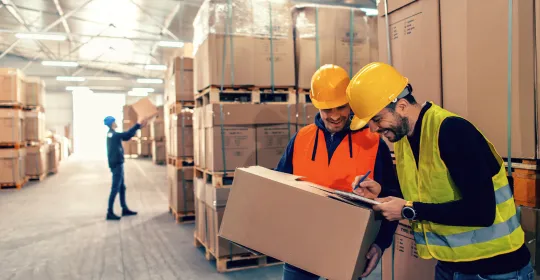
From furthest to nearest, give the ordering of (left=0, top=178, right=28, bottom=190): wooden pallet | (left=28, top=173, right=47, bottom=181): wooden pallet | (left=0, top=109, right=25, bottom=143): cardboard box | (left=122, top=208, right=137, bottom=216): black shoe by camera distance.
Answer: (left=28, top=173, right=47, bottom=181): wooden pallet, (left=0, top=178, right=28, bottom=190): wooden pallet, (left=0, top=109, right=25, bottom=143): cardboard box, (left=122, top=208, right=137, bottom=216): black shoe

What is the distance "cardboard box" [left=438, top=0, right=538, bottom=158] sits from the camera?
168 cm

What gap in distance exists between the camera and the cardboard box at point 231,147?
4.13 m

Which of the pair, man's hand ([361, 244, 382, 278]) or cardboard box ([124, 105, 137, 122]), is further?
cardboard box ([124, 105, 137, 122])

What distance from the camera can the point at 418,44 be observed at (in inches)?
84.4

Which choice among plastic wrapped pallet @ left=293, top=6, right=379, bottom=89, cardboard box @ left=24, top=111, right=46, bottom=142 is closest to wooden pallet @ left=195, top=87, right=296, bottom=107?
plastic wrapped pallet @ left=293, top=6, right=379, bottom=89

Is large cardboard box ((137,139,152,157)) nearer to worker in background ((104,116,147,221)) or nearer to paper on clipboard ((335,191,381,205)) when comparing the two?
worker in background ((104,116,147,221))

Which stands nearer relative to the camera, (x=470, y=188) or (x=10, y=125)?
(x=470, y=188)

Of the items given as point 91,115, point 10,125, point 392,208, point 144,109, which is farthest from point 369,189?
point 91,115

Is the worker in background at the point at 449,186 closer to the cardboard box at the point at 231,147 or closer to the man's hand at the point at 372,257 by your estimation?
the man's hand at the point at 372,257

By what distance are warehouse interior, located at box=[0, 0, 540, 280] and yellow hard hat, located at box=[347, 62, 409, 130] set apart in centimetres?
38

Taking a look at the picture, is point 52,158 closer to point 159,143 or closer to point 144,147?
point 159,143

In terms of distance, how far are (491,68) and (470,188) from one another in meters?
0.68

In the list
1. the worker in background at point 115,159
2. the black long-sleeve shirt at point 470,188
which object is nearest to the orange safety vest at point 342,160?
the black long-sleeve shirt at point 470,188

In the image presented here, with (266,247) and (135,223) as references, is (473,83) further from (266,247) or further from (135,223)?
(135,223)
